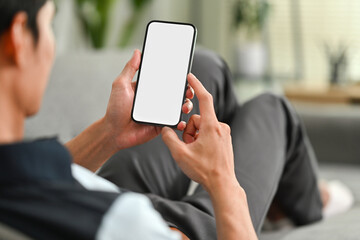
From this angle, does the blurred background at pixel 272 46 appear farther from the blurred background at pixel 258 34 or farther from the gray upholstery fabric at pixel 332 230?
the gray upholstery fabric at pixel 332 230

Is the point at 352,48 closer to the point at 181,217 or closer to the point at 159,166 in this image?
the point at 159,166

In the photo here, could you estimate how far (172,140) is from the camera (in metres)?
0.64

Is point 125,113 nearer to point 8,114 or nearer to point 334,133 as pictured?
point 8,114

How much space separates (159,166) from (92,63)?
0.63 metres

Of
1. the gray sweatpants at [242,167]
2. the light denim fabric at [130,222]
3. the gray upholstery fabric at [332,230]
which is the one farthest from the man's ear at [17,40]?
the gray upholstery fabric at [332,230]

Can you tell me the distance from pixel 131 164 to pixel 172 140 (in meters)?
0.33

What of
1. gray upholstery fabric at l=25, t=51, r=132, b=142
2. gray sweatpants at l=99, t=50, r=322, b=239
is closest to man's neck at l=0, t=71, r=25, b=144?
gray sweatpants at l=99, t=50, r=322, b=239

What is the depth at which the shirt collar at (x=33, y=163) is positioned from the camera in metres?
0.44

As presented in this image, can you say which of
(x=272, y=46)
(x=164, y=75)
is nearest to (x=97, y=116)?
(x=164, y=75)

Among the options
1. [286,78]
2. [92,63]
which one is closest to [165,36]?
[92,63]

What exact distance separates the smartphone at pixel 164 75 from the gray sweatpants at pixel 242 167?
0.35ft

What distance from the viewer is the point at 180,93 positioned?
2.31 feet

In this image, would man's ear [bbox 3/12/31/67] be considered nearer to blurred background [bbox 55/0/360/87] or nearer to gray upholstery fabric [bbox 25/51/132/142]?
gray upholstery fabric [bbox 25/51/132/142]

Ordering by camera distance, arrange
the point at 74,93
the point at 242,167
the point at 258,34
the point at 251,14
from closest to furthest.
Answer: the point at 242,167
the point at 74,93
the point at 251,14
the point at 258,34
